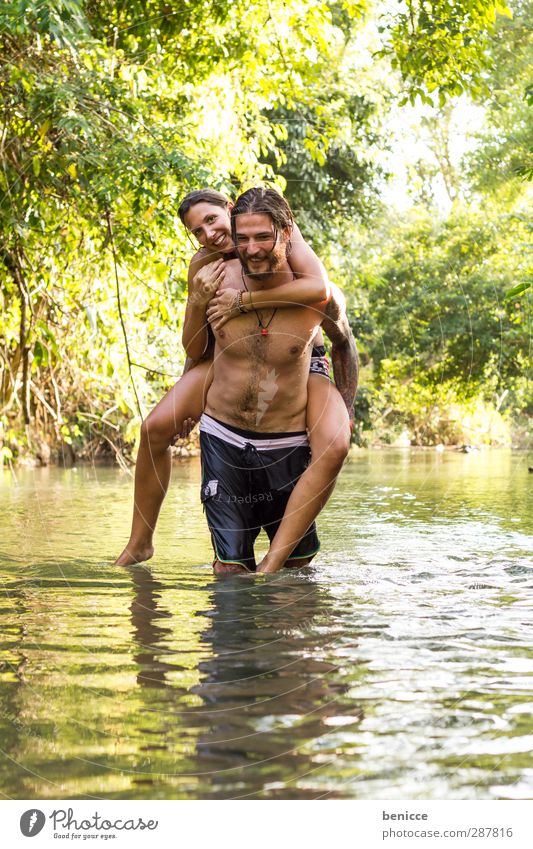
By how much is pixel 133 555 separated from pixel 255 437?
3.68ft

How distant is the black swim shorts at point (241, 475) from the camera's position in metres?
5.09

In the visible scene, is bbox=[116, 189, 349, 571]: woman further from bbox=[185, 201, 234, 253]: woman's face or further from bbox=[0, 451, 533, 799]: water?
bbox=[0, 451, 533, 799]: water

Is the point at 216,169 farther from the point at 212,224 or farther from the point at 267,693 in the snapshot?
the point at 267,693

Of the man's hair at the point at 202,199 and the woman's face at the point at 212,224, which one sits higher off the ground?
the man's hair at the point at 202,199

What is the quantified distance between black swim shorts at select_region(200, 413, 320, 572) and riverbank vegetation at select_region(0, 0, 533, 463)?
2.05 metres

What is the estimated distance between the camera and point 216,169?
28.1ft

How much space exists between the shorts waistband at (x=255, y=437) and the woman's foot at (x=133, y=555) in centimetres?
94

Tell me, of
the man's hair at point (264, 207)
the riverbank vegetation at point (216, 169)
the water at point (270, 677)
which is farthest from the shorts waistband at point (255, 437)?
the riverbank vegetation at point (216, 169)

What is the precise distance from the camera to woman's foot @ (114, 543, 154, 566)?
5785 mm

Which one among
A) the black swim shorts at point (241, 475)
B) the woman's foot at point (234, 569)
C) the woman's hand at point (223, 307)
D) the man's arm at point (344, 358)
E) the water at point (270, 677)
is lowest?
the water at point (270, 677)

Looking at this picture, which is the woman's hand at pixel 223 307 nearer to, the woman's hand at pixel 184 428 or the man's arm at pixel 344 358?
the man's arm at pixel 344 358

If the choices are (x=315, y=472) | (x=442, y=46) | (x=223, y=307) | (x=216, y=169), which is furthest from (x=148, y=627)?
(x=442, y=46)

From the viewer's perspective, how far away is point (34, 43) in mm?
8422
